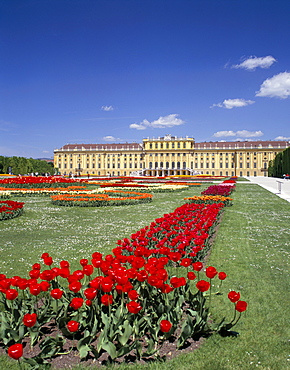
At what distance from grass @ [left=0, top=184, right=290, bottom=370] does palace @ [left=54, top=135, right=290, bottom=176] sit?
72.6 meters

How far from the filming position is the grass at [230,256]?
2652mm

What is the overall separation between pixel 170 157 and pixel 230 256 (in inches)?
3249

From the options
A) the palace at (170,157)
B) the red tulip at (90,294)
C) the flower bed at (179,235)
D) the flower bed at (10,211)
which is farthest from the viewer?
the palace at (170,157)

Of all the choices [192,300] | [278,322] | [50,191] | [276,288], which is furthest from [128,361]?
[50,191]

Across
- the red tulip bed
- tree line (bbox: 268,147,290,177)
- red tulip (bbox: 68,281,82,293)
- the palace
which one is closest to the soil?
the red tulip bed

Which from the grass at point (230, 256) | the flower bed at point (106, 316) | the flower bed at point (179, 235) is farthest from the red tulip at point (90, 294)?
the flower bed at point (179, 235)

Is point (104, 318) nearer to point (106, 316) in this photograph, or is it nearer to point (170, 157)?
point (106, 316)

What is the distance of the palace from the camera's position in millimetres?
82875

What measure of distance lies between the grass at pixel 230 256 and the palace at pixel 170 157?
72599mm

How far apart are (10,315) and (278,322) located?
265 cm

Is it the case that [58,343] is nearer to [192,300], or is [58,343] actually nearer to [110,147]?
[192,300]

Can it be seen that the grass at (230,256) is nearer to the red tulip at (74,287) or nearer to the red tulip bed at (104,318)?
the red tulip bed at (104,318)

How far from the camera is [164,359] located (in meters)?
2.58

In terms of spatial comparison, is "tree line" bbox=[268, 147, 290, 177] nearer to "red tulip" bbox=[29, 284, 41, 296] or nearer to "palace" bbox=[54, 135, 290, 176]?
"palace" bbox=[54, 135, 290, 176]
